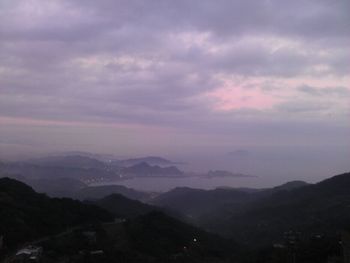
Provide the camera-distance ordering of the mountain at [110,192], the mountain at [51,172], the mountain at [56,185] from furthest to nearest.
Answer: the mountain at [51,172] < the mountain at [56,185] < the mountain at [110,192]

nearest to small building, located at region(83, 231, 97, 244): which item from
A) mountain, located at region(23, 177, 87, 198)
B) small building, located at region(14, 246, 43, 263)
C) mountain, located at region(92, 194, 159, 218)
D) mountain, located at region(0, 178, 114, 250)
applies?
mountain, located at region(0, 178, 114, 250)

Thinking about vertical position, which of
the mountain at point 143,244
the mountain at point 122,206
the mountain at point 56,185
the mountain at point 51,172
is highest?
the mountain at point 51,172

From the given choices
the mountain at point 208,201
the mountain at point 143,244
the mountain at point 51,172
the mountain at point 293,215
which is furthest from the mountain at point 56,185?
the mountain at point 143,244

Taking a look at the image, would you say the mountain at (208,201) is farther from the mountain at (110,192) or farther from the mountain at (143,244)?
the mountain at (143,244)

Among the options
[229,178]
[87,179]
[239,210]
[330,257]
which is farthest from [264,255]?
[229,178]

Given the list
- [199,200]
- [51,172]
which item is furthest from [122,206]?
[51,172]

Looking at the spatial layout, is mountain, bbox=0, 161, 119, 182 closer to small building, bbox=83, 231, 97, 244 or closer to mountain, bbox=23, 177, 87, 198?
mountain, bbox=23, 177, 87, 198

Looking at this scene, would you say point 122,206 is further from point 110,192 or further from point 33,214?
point 110,192

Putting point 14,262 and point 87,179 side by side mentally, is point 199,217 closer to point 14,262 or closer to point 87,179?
point 14,262
